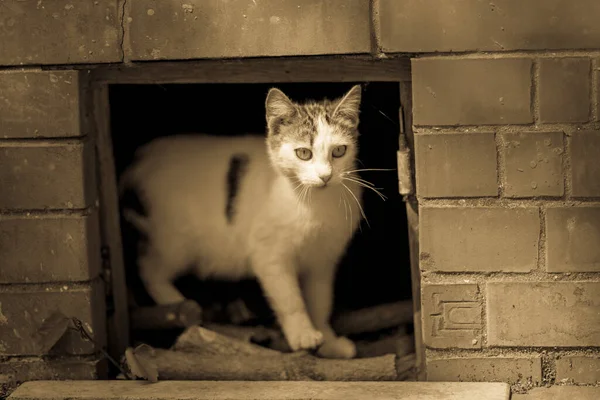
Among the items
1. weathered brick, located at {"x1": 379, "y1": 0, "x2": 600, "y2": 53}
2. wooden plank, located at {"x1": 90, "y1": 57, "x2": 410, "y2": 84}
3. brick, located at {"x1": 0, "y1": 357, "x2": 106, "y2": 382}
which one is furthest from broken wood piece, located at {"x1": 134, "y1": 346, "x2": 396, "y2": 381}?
weathered brick, located at {"x1": 379, "y1": 0, "x2": 600, "y2": 53}

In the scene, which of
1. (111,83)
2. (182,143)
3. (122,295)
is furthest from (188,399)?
(111,83)

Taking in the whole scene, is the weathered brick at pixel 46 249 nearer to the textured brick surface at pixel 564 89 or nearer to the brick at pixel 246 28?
the brick at pixel 246 28

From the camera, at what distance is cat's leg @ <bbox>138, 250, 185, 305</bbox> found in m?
2.61

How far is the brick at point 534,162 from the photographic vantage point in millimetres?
2266

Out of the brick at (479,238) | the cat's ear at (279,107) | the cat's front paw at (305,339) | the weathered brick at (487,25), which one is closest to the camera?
the weathered brick at (487,25)

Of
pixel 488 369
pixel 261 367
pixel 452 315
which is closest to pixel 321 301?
pixel 261 367

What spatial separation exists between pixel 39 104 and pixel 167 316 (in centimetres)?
67

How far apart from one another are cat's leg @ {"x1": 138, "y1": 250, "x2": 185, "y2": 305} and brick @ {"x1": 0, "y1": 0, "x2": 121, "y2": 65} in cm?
59

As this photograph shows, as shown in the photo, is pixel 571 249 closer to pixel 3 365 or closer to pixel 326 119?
pixel 326 119

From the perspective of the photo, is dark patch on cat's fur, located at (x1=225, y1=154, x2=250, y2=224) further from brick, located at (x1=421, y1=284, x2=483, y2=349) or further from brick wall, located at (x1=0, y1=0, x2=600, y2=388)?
brick, located at (x1=421, y1=284, x2=483, y2=349)

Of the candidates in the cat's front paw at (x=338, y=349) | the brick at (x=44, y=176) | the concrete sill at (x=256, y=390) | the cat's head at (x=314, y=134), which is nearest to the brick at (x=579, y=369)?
the concrete sill at (x=256, y=390)

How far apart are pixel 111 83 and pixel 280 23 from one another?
0.51 metres

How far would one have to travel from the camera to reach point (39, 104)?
2.38 metres

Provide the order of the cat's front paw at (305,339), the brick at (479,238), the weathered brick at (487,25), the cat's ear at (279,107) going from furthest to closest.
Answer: the cat's front paw at (305,339) → the cat's ear at (279,107) → the brick at (479,238) → the weathered brick at (487,25)
